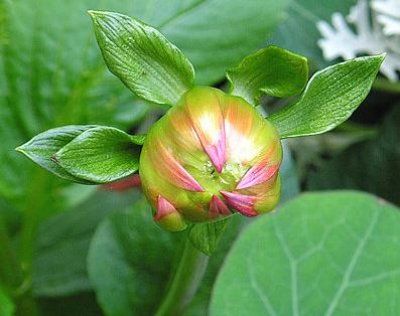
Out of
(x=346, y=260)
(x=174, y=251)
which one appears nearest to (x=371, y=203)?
(x=346, y=260)

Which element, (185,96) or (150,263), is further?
(150,263)

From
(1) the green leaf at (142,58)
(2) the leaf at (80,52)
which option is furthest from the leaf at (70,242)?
(1) the green leaf at (142,58)

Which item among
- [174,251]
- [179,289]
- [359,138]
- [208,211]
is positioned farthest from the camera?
[359,138]

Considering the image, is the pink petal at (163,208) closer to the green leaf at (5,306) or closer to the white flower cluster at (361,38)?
the green leaf at (5,306)

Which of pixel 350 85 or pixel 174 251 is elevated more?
pixel 350 85

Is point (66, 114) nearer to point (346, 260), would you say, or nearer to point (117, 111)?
point (117, 111)

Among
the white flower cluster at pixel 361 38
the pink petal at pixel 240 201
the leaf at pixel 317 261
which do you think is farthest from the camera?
the white flower cluster at pixel 361 38

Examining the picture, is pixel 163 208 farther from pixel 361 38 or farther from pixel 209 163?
pixel 361 38
